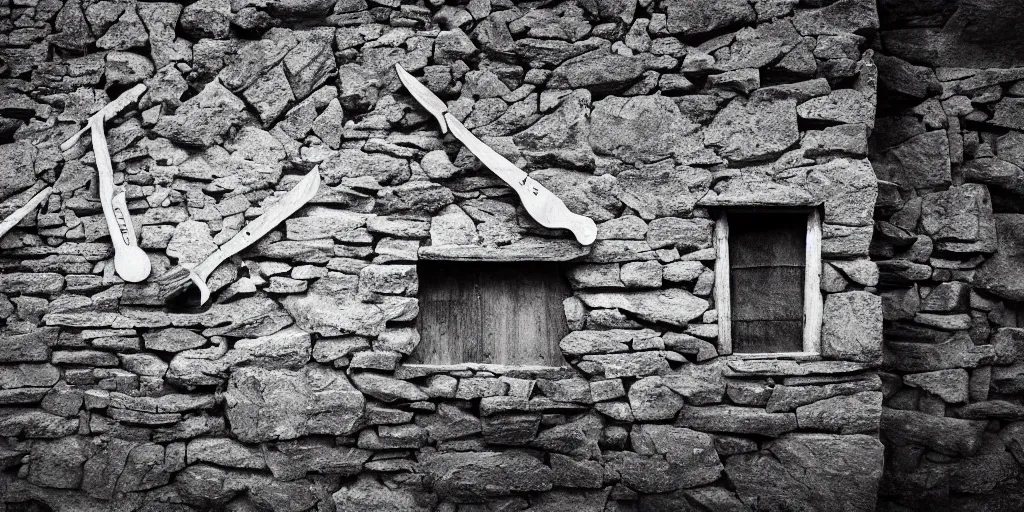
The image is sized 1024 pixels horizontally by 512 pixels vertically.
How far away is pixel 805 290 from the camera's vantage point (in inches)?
154

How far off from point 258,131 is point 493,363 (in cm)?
186

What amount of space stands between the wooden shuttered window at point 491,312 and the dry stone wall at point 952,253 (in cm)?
216

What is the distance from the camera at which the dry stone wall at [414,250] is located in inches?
147

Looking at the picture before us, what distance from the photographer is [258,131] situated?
3.89m

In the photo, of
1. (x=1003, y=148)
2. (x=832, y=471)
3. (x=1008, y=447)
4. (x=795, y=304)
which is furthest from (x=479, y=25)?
(x=1008, y=447)

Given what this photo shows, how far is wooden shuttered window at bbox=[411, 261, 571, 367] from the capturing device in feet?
13.1

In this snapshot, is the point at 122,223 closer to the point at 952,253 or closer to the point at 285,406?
the point at 285,406

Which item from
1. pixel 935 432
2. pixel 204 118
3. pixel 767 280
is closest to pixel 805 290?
pixel 767 280

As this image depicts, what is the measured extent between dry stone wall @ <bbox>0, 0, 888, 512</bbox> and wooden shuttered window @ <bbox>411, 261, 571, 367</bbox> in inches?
7.5

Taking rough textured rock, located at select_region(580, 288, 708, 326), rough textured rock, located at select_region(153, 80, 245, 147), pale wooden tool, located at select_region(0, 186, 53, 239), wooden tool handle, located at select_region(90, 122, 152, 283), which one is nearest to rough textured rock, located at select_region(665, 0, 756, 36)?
rough textured rock, located at select_region(580, 288, 708, 326)

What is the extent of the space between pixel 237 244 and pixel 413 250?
949mm

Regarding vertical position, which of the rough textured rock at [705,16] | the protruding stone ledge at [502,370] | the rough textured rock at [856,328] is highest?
the rough textured rock at [705,16]

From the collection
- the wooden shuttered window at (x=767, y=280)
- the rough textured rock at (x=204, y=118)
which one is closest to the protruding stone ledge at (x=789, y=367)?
the wooden shuttered window at (x=767, y=280)

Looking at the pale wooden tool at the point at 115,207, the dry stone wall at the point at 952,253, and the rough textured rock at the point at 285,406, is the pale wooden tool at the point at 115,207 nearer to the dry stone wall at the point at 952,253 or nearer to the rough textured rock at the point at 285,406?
the rough textured rock at the point at 285,406
